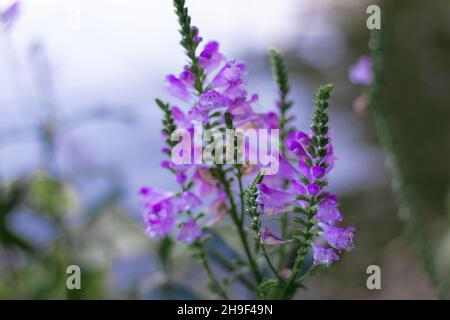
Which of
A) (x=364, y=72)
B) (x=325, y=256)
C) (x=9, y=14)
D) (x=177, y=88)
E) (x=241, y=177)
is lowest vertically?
(x=325, y=256)

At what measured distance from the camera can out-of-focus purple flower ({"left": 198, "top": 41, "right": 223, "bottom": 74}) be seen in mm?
735

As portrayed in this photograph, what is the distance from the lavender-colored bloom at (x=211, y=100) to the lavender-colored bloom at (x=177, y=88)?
9 centimetres

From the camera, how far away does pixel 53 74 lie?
1.49 meters

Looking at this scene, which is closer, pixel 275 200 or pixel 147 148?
pixel 275 200

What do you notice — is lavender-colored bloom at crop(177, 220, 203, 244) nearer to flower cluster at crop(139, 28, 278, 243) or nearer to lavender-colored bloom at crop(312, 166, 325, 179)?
flower cluster at crop(139, 28, 278, 243)

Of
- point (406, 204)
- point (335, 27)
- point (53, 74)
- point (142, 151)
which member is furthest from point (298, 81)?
point (406, 204)

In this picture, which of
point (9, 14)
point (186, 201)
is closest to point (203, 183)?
point (186, 201)

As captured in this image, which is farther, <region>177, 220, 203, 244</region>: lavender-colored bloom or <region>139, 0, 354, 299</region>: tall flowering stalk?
<region>177, 220, 203, 244</region>: lavender-colored bloom

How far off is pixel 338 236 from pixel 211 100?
22cm

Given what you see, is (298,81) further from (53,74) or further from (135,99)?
(53,74)

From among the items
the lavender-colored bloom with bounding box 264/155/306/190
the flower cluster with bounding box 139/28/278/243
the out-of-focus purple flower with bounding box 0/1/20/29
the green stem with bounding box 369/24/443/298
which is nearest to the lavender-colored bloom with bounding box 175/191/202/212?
the flower cluster with bounding box 139/28/278/243

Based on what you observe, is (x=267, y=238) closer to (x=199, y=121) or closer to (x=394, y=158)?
(x=199, y=121)

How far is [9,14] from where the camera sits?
1.18 m

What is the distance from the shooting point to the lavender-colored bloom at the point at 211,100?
668mm
